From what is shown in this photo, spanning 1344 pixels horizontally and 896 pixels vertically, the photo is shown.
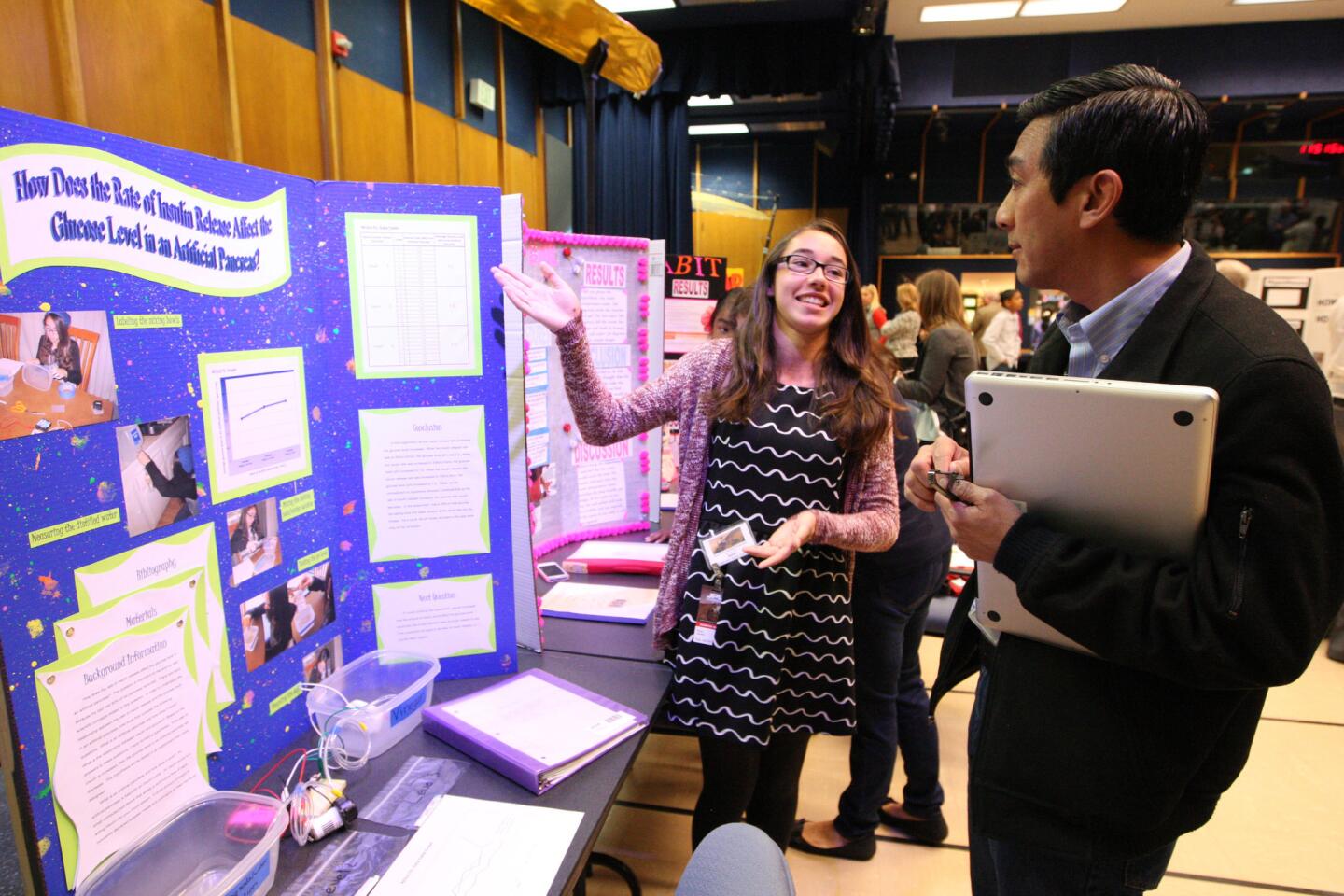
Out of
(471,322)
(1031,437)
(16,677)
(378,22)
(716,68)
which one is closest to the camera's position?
(16,677)

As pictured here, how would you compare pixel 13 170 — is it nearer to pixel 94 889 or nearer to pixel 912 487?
pixel 94 889

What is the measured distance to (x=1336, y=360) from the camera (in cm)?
409

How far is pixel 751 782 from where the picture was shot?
1.59 m

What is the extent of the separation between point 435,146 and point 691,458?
355 cm

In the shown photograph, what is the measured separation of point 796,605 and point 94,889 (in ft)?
3.89

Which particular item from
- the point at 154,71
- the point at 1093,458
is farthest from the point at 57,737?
the point at 154,71

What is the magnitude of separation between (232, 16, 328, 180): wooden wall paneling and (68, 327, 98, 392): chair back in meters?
2.35

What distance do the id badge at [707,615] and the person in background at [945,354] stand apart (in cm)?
271

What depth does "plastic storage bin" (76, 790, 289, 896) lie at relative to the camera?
879mm

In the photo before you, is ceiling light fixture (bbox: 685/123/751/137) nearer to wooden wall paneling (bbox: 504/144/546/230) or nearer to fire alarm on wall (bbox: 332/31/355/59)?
wooden wall paneling (bbox: 504/144/546/230)

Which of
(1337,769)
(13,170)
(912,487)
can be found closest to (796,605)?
(912,487)

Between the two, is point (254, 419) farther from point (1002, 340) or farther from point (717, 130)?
point (717, 130)

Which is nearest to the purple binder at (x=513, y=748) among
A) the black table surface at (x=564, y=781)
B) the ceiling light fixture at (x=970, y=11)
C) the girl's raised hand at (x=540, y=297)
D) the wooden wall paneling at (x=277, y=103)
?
the black table surface at (x=564, y=781)

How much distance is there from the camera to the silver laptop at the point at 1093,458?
2.73 ft
